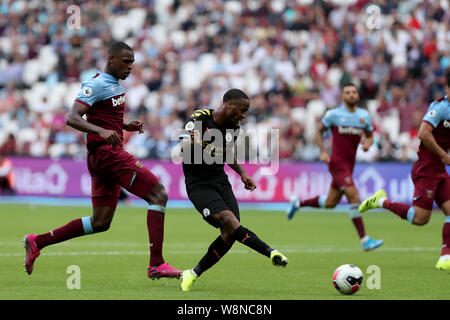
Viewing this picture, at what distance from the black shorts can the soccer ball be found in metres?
1.22

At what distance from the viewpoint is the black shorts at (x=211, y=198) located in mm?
8508

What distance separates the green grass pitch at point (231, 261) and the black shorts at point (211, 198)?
77cm

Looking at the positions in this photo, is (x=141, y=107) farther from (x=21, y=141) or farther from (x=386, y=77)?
(x=386, y=77)

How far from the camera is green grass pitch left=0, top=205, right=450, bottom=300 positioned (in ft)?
26.9

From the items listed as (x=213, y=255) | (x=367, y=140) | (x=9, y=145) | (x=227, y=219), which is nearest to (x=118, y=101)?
(x=227, y=219)

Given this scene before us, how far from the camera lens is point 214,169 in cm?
882

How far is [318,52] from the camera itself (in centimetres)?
2569

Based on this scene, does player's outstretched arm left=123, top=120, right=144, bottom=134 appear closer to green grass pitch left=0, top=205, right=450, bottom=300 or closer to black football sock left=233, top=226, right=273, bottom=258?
green grass pitch left=0, top=205, right=450, bottom=300

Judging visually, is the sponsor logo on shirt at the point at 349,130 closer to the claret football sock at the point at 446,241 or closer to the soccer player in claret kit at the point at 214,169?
the claret football sock at the point at 446,241

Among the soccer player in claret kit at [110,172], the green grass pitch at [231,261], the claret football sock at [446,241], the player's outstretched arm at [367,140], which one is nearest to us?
the green grass pitch at [231,261]

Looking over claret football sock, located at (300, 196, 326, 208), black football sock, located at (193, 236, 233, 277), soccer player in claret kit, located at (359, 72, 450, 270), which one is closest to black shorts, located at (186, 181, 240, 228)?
black football sock, located at (193, 236, 233, 277)

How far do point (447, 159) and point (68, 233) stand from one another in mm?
4568

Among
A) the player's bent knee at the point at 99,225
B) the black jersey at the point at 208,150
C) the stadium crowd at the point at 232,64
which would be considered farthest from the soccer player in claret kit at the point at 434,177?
the stadium crowd at the point at 232,64
